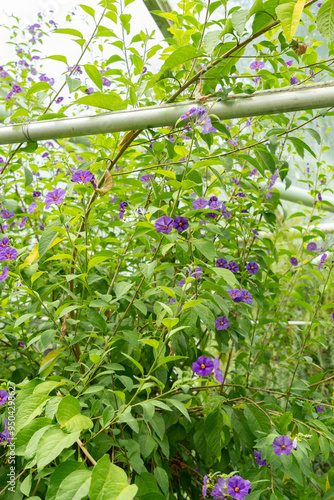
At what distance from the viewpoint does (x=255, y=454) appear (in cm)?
112

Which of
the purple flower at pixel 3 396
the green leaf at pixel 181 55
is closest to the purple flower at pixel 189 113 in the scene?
the green leaf at pixel 181 55

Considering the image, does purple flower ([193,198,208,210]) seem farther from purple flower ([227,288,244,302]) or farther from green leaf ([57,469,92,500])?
green leaf ([57,469,92,500])

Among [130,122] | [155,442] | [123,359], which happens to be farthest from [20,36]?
[155,442]

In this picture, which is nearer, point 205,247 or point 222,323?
point 205,247

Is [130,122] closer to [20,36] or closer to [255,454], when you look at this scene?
[255,454]

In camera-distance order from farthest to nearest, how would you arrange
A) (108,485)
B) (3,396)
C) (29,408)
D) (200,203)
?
(200,203), (3,396), (29,408), (108,485)

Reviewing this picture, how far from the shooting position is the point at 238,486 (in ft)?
2.68

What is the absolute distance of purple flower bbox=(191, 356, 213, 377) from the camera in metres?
1.06

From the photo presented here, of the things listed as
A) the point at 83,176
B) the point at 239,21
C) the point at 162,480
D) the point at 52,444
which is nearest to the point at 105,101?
the point at 83,176

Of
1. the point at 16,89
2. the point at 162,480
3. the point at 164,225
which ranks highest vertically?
the point at 16,89

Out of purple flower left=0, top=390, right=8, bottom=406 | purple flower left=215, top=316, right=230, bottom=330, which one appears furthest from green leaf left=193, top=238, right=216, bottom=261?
purple flower left=0, top=390, right=8, bottom=406

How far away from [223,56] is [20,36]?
252 cm

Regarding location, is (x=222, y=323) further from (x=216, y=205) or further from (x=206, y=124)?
(x=206, y=124)

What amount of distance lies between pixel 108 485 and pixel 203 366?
0.56 metres
